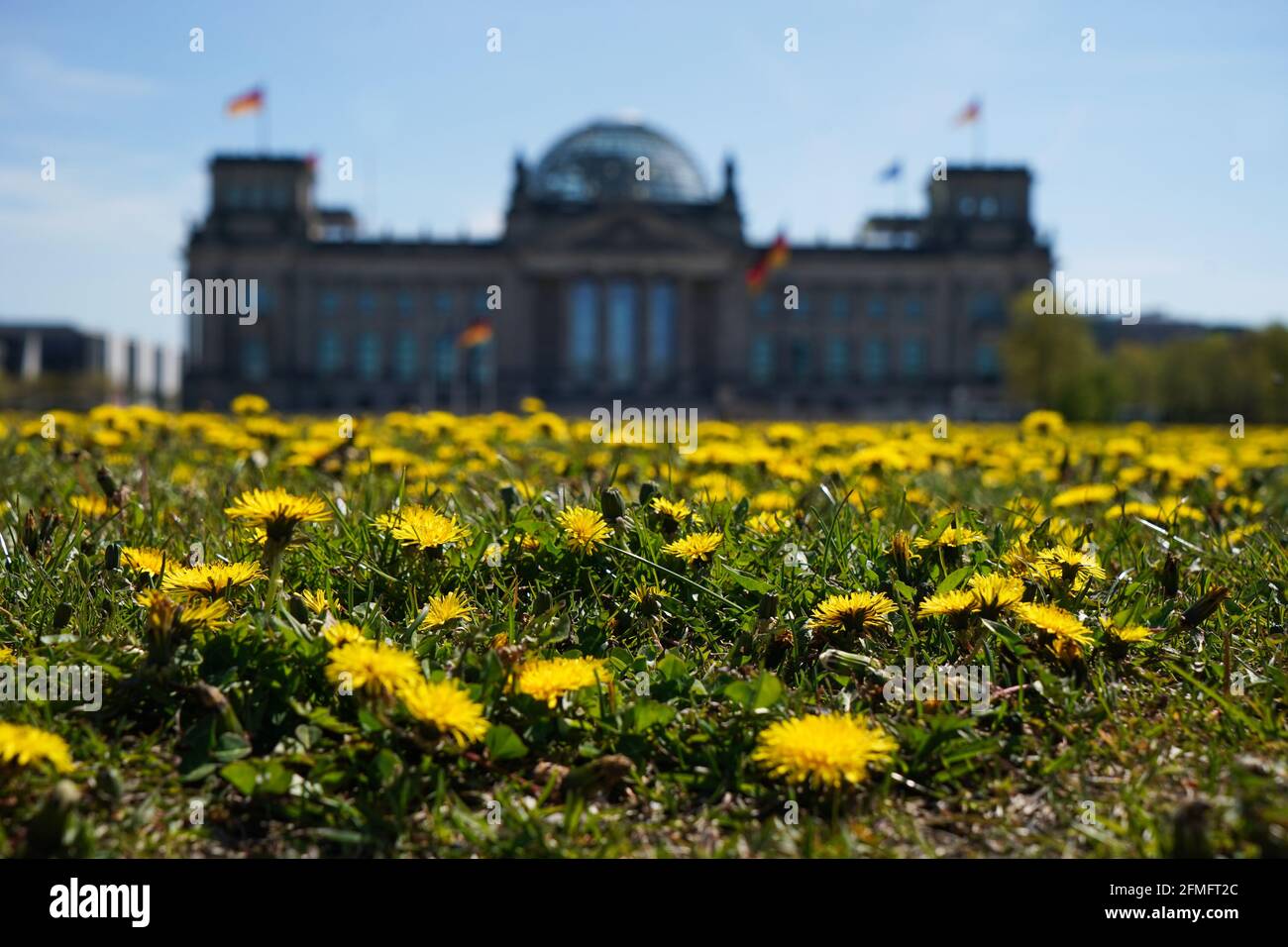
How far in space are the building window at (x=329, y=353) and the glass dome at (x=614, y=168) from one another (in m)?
19.1

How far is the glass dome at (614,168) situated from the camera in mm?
83875

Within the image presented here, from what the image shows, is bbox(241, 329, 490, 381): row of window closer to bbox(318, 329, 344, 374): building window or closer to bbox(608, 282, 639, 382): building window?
bbox(318, 329, 344, 374): building window

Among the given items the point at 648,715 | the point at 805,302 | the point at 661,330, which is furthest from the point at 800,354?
the point at 648,715

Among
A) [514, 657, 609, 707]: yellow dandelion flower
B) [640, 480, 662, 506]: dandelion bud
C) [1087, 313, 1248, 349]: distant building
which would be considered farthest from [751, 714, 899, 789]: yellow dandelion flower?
[1087, 313, 1248, 349]: distant building

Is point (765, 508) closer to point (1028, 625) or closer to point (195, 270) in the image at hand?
point (1028, 625)

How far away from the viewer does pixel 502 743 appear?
2230mm

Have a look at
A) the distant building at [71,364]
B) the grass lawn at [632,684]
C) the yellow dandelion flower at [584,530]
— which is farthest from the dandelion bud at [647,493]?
the distant building at [71,364]

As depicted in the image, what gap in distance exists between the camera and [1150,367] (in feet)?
208

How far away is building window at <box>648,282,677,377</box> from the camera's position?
78.8 meters

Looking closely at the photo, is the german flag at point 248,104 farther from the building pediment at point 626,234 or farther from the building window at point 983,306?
the building window at point 983,306

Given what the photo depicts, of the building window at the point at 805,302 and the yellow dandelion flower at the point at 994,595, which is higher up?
the building window at the point at 805,302
